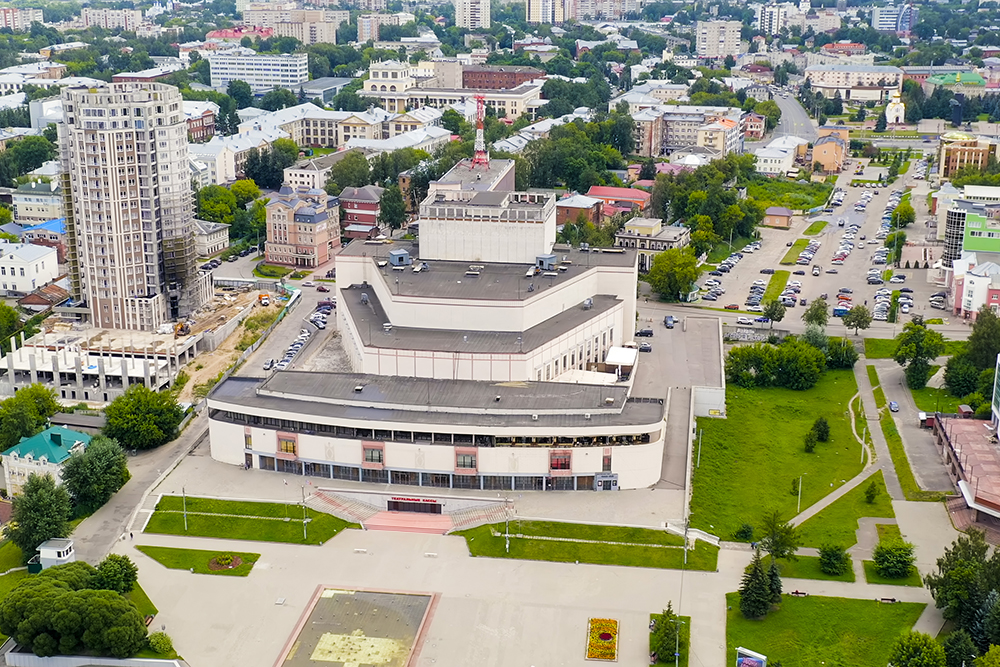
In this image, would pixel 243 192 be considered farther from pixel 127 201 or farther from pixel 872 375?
pixel 872 375

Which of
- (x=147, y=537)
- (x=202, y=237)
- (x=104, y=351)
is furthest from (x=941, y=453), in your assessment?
(x=202, y=237)

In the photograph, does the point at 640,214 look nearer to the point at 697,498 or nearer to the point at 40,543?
the point at 697,498

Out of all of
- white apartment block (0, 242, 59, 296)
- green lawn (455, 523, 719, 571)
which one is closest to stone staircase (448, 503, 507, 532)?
green lawn (455, 523, 719, 571)

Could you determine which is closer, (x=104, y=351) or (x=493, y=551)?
(x=493, y=551)

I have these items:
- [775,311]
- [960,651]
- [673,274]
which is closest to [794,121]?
[673,274]

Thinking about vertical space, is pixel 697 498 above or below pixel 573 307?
below

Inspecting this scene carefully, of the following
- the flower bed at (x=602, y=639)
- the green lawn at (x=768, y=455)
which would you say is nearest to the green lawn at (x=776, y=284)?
the green lawn at (x=768, y=455)

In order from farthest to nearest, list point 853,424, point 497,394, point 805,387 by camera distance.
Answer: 1. point 805,387
2. point 853,424
3. point 497,394
